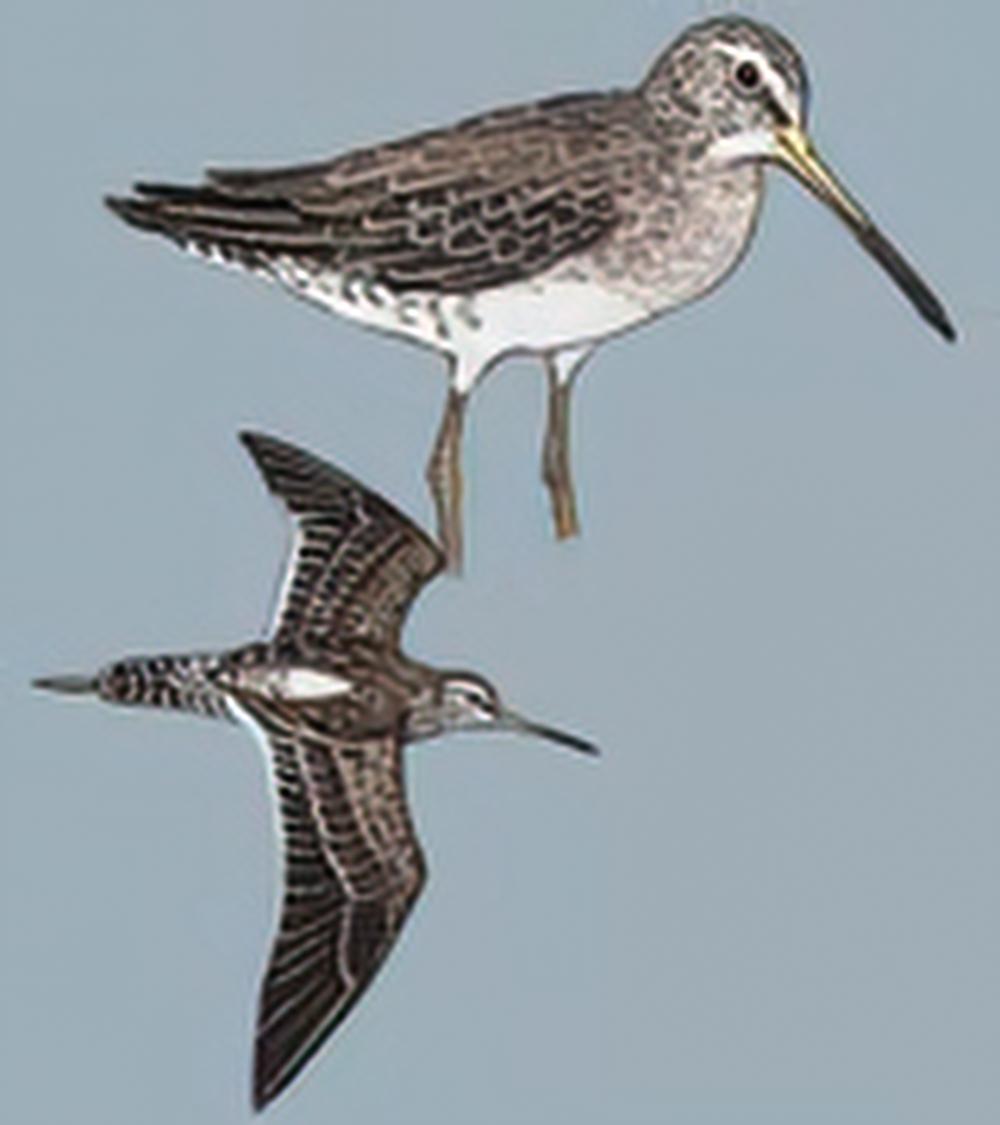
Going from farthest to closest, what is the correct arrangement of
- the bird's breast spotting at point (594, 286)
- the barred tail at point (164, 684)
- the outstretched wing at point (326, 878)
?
the bird's breast spotting at point (594, 286)
the barred tail at point (164, 684)
the outstretched wing at point (326, 878)

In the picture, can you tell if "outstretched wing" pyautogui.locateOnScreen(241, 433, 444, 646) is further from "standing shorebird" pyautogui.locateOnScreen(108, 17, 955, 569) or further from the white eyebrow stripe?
the white eyebrow stripe

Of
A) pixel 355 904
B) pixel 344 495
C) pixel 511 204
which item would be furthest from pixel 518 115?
pixel 355 904

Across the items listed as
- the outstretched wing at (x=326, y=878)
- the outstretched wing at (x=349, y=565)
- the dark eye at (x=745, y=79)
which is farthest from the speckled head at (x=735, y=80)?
the outstretched wing at (x=326, y=878)

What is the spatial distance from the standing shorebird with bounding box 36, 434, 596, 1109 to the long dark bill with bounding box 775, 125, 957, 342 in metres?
0.54

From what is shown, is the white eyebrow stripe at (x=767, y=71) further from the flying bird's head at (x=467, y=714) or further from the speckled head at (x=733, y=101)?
the flying bird's head at (x=467, y=714)

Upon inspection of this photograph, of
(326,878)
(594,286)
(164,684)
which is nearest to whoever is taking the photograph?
(326,878)

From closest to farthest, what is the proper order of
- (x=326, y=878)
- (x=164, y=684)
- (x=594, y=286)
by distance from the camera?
1. (x=326, y=878)
2. (x=164, y=684)
3. (x=594, y=286)

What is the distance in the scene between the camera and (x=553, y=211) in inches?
170

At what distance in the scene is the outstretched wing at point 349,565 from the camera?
4.27 metres

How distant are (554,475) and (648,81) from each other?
450 millimetres

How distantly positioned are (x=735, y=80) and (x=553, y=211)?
0.75 feet

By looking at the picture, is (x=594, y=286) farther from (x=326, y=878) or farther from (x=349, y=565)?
(x=326, y=878)

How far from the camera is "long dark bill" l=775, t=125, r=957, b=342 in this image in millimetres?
4340

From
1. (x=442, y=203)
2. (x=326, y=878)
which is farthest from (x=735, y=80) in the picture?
(x=326, y=878)
